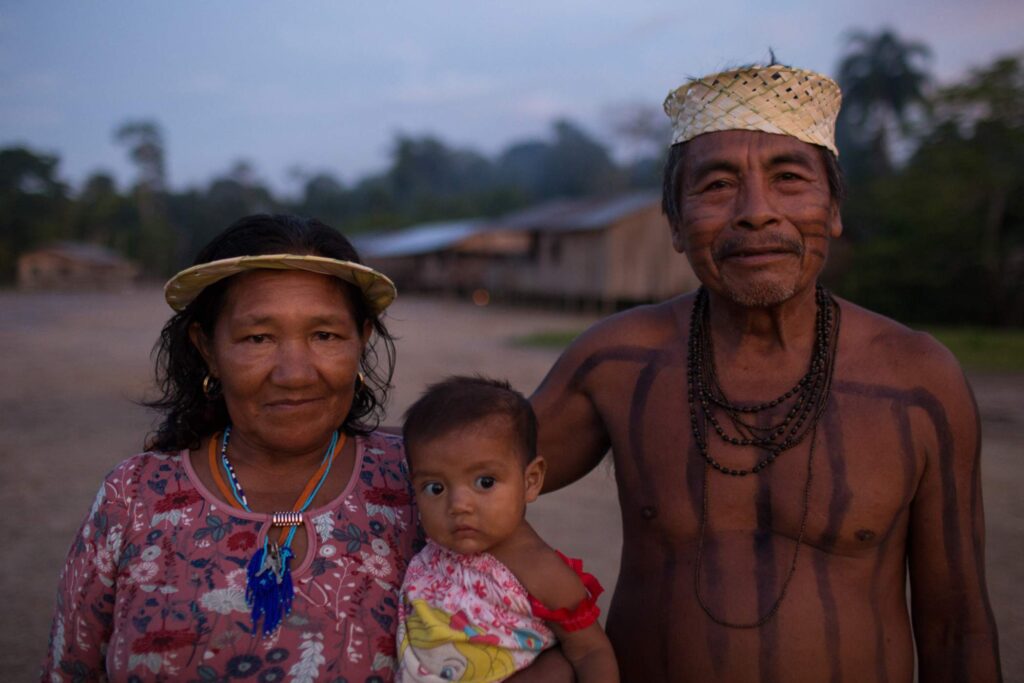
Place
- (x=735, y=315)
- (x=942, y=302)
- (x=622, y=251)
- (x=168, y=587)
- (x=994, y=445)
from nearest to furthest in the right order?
(x=168, y=587)
(x=735, y=315)
(x=994, y=445)
(x=942, y=302)
(x=622, y=251)

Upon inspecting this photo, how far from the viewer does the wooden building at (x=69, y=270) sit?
42.8 m

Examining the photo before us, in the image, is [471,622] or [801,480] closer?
[471,622]

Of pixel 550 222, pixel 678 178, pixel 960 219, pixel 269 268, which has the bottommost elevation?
pixel 269 268

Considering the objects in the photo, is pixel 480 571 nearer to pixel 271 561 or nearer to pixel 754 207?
pixel 271 561

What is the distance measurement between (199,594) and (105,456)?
6.01 m

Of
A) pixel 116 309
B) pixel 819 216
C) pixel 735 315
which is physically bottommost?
pixel 116 309

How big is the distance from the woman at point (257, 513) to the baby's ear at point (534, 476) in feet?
1.07

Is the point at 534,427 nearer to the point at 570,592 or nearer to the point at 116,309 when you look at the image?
the point at 570,592

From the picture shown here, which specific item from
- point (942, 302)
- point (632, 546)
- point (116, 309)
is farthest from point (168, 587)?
point (116, 309)

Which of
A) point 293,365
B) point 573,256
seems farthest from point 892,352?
point 573,256

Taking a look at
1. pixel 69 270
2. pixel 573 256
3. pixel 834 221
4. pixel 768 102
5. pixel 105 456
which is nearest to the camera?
pixel 768 102

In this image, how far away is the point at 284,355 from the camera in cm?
192

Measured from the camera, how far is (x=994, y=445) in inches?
298

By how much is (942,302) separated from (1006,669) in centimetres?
1942
